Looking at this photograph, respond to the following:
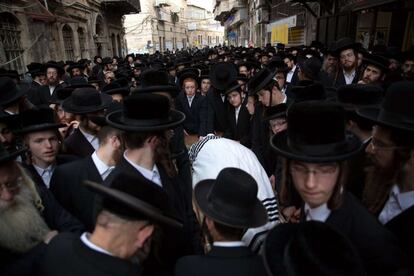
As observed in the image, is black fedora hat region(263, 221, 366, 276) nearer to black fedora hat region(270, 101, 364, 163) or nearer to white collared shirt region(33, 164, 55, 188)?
black fedora hat region(270, 101, 364, 163)

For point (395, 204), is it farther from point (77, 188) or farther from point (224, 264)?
point (77, 188)

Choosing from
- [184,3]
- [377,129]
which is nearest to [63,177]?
[377,129]

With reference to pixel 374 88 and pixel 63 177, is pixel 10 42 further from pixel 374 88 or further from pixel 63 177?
pixel 374 88

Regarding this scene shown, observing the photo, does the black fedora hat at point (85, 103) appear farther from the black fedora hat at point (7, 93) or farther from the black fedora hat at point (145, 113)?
the black fedora hat at point (145, 113)

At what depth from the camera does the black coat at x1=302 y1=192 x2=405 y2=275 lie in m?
1.70

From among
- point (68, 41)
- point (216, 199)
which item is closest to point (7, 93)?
point (216, 199)

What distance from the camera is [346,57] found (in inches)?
237

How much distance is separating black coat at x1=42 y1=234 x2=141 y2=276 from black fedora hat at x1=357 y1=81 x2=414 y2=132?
1932mm

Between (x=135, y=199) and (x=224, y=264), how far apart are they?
→ 652mm

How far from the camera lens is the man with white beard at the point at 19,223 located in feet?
6.81

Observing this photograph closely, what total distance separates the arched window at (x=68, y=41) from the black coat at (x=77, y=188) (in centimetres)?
1667

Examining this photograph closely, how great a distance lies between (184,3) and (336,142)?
7313cm

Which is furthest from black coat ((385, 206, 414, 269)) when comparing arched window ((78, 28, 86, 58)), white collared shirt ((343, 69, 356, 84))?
arched window ((78, 28, 86, 58))

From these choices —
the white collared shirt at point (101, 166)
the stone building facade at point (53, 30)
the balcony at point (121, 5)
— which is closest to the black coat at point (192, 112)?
the white collared shirt at point (101, 166)
